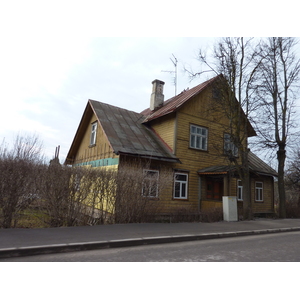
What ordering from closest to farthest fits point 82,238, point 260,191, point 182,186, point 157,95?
point 82,238
point 182,186
point 157,95
point 260,191

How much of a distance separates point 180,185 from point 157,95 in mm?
8239

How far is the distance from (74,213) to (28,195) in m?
1.72

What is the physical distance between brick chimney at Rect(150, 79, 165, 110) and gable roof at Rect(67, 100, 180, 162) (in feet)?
4.92

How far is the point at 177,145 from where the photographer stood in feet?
52.0

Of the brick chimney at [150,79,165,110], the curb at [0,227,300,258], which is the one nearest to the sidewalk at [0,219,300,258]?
the curb at [0,227,300,258]

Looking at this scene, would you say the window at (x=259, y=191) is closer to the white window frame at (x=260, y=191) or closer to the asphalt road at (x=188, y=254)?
the white window frame at (x=260, y=191)

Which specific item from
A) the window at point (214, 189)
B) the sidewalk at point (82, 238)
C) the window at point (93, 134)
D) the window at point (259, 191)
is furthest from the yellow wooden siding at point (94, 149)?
the window at point (259, 191)

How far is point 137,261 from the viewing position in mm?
5316

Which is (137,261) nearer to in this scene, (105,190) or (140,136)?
(105,190)

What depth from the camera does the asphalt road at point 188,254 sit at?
5.46m

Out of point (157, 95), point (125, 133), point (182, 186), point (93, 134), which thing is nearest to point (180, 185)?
point (182, 186)

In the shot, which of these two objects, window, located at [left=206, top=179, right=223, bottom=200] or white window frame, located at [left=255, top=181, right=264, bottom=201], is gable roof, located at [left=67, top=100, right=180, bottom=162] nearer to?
window, located at [left=206, top=179, right=223, bottom=200]

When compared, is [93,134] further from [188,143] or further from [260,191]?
[260,191]

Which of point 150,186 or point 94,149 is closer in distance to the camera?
point 150,186
